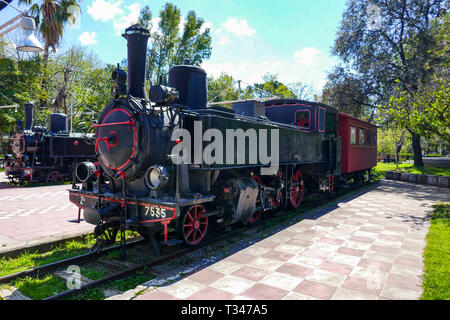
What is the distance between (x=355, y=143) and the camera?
1316 centimetres

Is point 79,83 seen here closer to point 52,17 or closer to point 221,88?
point 52,17

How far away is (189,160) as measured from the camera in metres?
5.26

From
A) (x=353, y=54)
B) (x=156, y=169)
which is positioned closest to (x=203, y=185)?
(x=156, y=169)

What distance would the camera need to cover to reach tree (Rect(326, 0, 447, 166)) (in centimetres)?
2097

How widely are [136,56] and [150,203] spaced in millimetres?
2686

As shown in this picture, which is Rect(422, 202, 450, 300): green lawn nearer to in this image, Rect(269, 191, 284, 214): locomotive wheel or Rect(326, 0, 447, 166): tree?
Rect(269, 191, 284, 214): locomotive wheel

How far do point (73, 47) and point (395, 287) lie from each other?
1357 inches

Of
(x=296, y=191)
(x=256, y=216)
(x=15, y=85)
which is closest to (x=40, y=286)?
(x=256, y=216)

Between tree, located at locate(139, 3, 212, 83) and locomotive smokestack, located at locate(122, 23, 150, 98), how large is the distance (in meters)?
22.3

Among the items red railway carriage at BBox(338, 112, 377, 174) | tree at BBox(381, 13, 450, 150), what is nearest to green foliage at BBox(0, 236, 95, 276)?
tree at BBox(381, 13, 450, 150)

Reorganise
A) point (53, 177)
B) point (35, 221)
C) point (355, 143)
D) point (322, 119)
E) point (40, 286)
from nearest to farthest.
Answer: point (40, 286) → point (35, 221) → point (322, 119) → point (355, 143) → point (53, 177)

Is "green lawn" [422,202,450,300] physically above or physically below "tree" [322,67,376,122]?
below

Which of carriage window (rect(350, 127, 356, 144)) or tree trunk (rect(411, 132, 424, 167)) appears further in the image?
tree trunk (rect(411, 132, 424, 167))
